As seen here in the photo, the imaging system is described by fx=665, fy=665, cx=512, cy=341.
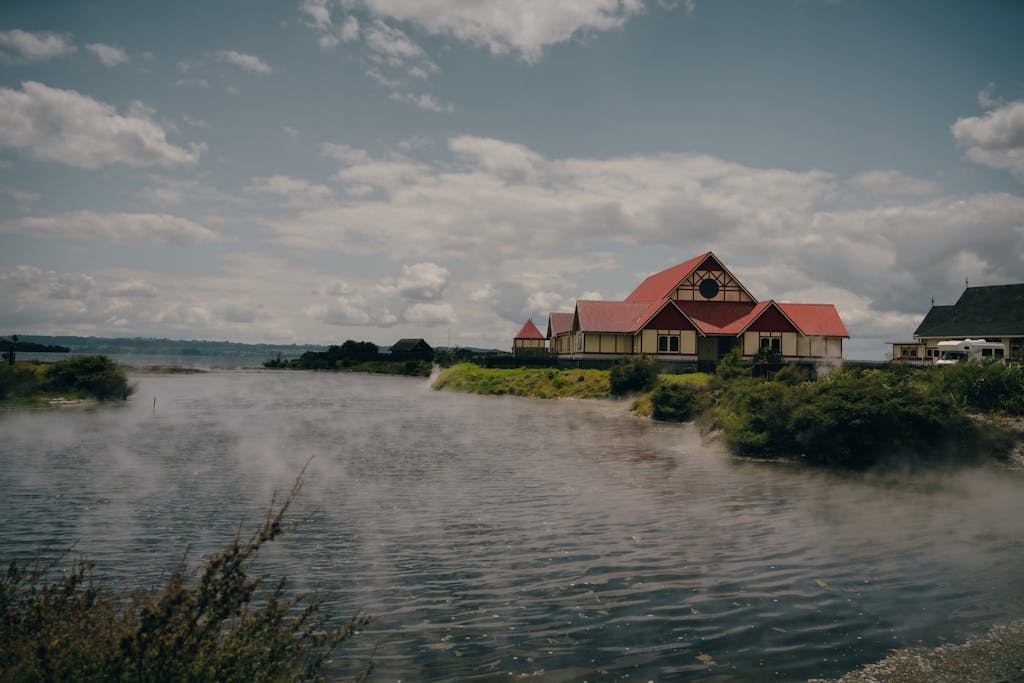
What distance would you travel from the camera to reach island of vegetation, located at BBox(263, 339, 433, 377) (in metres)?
114

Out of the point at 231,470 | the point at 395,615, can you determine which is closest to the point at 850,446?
the point at 395,615

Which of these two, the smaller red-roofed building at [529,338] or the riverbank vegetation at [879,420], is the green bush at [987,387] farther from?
the smaller red-roofed building at [529,338]

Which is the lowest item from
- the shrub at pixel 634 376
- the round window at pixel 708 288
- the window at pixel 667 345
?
the shrub at pixel 634 376

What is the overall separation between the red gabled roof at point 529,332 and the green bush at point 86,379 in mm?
52440

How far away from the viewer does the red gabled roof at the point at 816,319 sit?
2371 inches

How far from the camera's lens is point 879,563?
10.8 meters

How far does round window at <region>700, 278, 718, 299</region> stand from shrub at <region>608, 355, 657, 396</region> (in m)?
18.8

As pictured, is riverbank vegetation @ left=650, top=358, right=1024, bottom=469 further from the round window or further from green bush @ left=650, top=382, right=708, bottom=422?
the round window

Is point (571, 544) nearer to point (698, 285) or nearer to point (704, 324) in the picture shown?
point (704, 324)

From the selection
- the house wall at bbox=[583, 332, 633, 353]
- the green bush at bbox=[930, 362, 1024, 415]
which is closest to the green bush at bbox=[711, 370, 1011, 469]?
the green bush at bbox=[930, 362, 1024, 415]

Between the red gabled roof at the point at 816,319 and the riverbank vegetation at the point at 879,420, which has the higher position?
the red gabled roof at the point at 816,319

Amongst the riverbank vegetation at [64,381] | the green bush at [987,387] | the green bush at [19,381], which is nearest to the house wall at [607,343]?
the green bush at [987,387]

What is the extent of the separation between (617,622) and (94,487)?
13996 millimetres

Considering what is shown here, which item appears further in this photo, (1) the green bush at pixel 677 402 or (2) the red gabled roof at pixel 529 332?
(2) the red gabled roof at pixel 529 332
